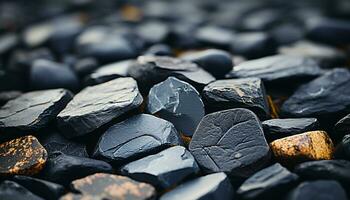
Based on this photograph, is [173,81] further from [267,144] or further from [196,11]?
[196,11]

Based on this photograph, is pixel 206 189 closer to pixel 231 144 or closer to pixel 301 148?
pixel 231 144

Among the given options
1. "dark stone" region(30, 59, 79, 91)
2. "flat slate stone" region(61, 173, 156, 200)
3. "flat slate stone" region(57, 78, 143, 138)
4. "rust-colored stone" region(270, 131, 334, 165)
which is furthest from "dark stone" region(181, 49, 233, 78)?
"flat slate stone" region(61, 173, 156, 200)

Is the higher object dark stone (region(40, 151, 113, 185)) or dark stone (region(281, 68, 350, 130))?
dark stone (region(281, 68, 350, 130))

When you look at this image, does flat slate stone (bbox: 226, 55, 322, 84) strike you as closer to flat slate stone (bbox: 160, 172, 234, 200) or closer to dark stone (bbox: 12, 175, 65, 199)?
flat slate stone (bbox: 160, 172, 234, 200)

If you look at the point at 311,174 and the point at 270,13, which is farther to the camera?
the point at 270,13

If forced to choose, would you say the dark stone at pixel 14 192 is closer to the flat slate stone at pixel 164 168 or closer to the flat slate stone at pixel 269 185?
the flat slate stone at pixel 164 168

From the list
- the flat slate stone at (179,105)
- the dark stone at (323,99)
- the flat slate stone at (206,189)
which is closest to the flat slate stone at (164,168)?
the flat slate stone at (206,189)

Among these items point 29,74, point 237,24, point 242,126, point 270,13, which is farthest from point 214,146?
point 270,13
